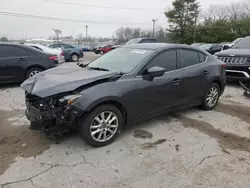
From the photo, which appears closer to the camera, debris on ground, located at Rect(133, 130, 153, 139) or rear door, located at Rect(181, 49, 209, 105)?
debris on ground, located at Rect(133, 130, 153, 139)

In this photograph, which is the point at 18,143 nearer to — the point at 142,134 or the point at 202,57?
the point at 142,134

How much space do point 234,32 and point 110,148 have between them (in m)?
38.1

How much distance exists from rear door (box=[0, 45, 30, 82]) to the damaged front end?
173 inches

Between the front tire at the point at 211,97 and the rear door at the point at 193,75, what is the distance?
222 millimetres

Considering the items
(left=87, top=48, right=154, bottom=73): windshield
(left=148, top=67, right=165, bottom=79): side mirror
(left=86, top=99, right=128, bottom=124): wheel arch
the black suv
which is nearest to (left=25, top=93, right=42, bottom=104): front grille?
(left=86, top=99, right=128, bottom=124): wheel arch

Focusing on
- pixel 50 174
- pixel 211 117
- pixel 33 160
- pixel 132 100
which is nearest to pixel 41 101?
pixel 33 160

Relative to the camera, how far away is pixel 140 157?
3.15m

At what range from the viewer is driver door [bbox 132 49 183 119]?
3.70 m

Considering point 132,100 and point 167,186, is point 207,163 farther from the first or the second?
point 132,100

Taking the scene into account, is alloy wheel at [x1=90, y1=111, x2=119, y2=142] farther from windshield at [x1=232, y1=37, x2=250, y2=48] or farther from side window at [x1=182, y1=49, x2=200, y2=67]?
windshield at [x1=232, y1=37, x2=250, y2=48]

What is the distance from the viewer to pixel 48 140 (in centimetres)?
358

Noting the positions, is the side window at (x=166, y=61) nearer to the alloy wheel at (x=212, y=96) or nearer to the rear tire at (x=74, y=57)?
the alloy wheel at (x=212, y=96)

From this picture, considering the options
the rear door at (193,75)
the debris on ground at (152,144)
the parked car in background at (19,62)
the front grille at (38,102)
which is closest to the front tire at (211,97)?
the rear door at (193,75)

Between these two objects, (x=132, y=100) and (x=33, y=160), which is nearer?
(x=33, y=160)
